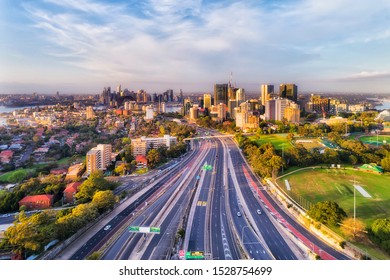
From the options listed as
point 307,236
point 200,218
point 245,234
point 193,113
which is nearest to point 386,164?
point 307,236

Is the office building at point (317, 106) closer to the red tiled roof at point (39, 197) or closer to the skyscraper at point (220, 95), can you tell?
the skyscraper at point (220, 95)

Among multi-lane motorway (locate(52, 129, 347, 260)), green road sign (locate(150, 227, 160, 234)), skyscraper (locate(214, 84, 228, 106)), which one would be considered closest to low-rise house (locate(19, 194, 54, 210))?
multi-lane motorway (locate(52, 129, 347, 260))

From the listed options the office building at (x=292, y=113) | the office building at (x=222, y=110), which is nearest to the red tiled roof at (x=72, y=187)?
the office building at (x=292, y=113)

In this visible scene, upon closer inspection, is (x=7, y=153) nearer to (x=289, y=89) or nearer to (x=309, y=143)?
(x=289, y=89)

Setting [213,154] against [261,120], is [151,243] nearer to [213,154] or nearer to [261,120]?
[213,154]

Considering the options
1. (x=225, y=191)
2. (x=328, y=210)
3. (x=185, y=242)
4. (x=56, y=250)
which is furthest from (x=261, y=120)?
(x=56, y=250)

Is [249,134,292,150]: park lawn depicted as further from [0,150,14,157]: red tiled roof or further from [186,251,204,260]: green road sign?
[0,150,14,157]: red tiled roof
